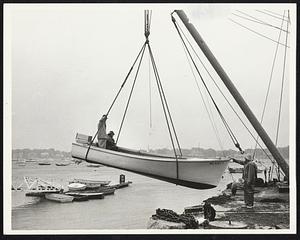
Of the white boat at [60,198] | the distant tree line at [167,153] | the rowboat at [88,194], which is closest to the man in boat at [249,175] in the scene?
the distant tree line at [167,153]

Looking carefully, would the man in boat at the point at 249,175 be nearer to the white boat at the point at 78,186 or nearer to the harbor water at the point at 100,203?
the harbor water at the point at 100,203

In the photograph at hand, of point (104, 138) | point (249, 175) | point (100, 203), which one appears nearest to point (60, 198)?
point (100, 203)

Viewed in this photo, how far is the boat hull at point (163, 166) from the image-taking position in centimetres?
303

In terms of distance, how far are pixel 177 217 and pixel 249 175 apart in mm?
579

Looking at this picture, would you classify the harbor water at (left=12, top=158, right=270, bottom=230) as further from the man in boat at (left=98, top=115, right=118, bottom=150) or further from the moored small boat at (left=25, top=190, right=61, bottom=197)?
the man in boat at (left=98, top=115, right=118, bottom=150)

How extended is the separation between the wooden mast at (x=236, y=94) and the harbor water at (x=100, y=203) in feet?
1.17

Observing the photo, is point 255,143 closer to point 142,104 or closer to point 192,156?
point 192,156

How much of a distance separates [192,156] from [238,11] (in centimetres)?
103

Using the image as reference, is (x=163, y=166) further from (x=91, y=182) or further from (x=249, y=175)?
(x=249, y=175)

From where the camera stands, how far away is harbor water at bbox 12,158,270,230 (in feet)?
9.76

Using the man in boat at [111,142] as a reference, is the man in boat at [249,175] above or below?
below

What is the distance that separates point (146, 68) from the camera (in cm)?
311

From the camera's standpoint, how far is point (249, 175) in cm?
310

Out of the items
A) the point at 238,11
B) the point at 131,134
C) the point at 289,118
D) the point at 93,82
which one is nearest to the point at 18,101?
the point at 93,82
